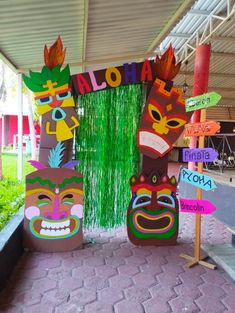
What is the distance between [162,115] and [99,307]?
2089mm

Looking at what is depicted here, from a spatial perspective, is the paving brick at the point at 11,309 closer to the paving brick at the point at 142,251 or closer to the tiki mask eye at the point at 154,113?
the paving brick at the point at 142,251

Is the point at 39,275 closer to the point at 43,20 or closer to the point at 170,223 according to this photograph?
the point at 170,223

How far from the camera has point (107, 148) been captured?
361 centimetres

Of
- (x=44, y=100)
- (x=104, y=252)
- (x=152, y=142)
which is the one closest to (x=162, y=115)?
(x=152, y=142)

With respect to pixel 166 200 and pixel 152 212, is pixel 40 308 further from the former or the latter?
pixel 166 200

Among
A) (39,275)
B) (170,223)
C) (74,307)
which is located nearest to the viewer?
(74,307)

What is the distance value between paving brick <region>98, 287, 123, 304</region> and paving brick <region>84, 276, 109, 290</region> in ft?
0.22

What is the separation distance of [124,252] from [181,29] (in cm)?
684

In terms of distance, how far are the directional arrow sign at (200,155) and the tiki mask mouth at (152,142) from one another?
342 millimetres

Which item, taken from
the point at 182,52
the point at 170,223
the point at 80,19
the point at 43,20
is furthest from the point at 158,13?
the point at 182,52

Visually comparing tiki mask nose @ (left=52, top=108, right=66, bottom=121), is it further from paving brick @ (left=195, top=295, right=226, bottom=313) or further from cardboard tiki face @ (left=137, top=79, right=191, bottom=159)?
paving brick @ (left=195, top=295, right=226, bottom=313)

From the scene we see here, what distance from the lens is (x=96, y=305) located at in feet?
7.55

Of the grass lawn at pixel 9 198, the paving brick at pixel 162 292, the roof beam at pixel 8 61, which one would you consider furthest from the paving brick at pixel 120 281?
the roof beam at pixel 8 61

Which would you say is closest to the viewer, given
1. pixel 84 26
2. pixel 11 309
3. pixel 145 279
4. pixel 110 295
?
pixel 11 309
